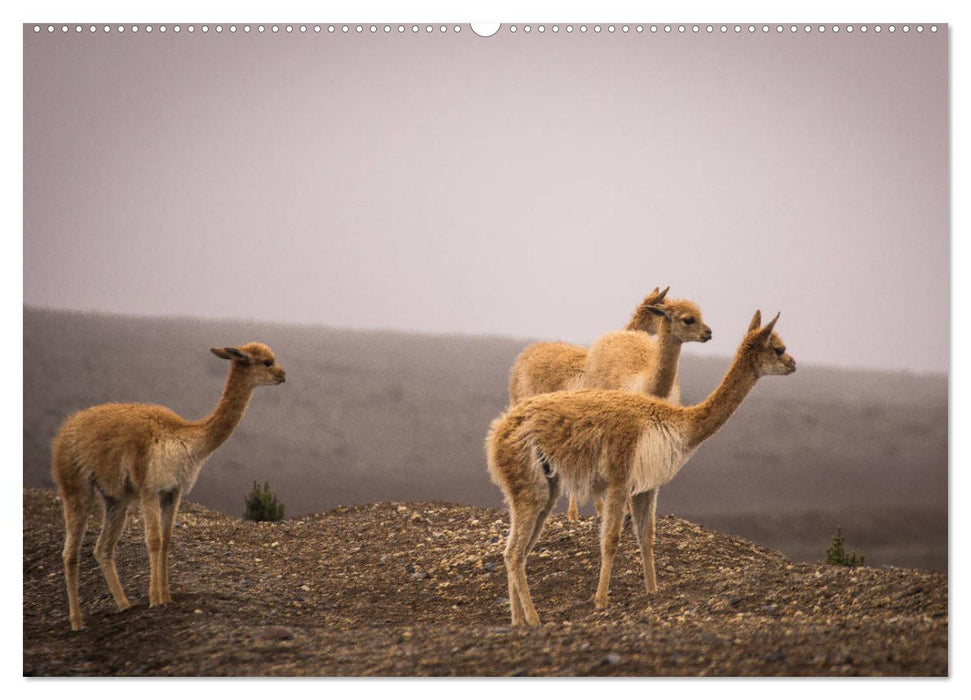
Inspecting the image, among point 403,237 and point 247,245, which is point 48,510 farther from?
point 403,237

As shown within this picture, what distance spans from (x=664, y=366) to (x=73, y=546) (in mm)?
5349

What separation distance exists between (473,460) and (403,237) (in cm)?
241

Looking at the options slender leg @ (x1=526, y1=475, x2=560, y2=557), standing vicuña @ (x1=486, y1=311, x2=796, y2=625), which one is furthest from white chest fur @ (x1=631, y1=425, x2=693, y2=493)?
slender leg @ (x1=526, y1=475, x2=560, y2=557)

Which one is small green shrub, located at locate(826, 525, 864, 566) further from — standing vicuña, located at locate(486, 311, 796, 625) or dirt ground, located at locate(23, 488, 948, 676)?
standing vicuña, located at locate(486, 311, 796, 625)

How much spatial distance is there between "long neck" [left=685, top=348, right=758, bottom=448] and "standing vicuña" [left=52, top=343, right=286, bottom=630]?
3343mm

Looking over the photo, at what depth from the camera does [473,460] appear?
475 inches

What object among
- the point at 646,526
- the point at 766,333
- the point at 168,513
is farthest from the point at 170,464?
the point at 766,333

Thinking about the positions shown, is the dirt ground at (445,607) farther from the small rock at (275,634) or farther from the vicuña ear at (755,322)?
the vicuña ear at (755,322)

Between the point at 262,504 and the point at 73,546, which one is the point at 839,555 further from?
the point at 73,546

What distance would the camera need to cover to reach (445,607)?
35.7ft

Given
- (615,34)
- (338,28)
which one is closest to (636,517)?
(615,34)

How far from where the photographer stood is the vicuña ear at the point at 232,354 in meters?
9.77

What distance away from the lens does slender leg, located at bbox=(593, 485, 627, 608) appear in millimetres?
9859

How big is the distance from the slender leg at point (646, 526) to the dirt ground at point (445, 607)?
184 millimetres
